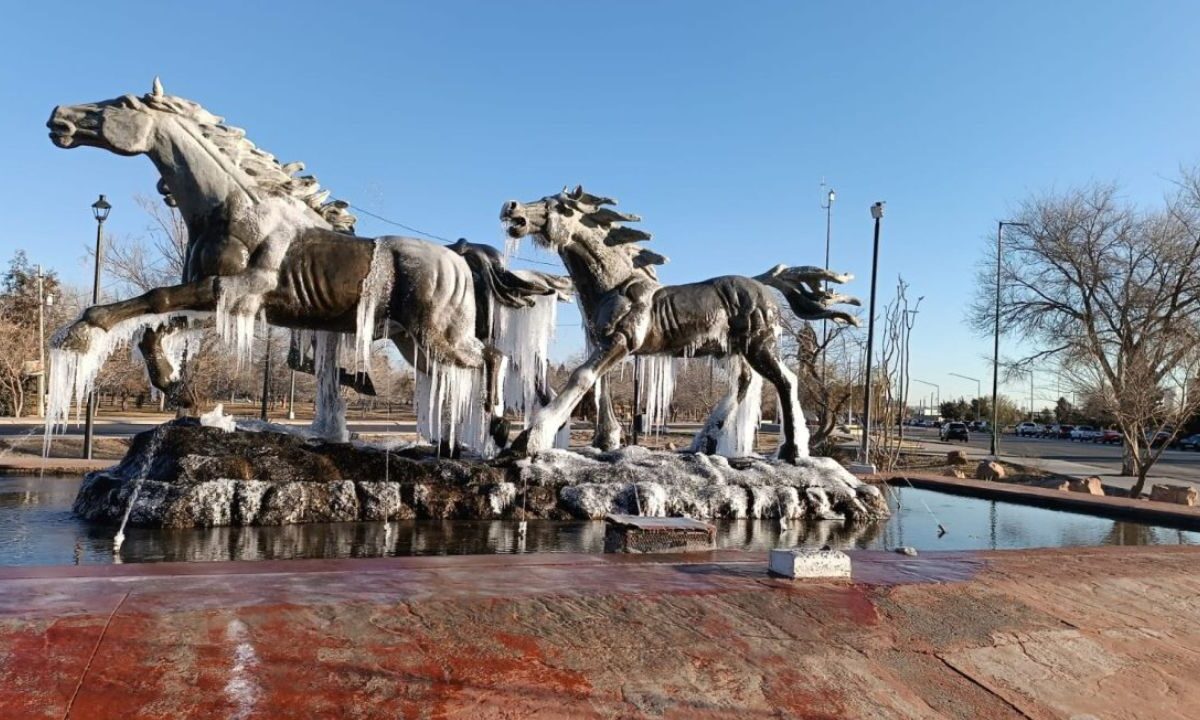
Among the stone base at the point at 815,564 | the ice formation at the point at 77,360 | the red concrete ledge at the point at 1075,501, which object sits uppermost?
the ice formation at the point at 77,360

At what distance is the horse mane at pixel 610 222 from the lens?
10.0 meters

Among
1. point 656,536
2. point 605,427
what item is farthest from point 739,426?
point 656,536

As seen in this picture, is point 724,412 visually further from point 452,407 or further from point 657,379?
point 452,407

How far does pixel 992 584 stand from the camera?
507 cm

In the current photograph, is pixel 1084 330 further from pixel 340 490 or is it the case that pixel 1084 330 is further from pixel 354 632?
pixel 354 632

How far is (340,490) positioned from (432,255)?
267 cm

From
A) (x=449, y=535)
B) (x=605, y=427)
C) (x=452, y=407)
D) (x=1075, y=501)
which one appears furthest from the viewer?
(x=605, y=427)

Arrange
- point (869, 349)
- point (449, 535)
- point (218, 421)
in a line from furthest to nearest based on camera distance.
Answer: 1. point (869, 349)
2. point (218, 421)
3. point (449, 535)

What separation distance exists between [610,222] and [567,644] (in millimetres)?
7329

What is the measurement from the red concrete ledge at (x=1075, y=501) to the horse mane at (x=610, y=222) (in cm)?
596

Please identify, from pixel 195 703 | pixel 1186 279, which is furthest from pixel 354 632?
pixel 1186 279

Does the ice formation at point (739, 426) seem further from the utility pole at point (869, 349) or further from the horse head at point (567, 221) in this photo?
the utility pole at point (869, 349)

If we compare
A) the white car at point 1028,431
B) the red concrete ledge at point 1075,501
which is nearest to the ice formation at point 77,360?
the red concrete ledge at point 1075,501

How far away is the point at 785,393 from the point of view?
10.6m
